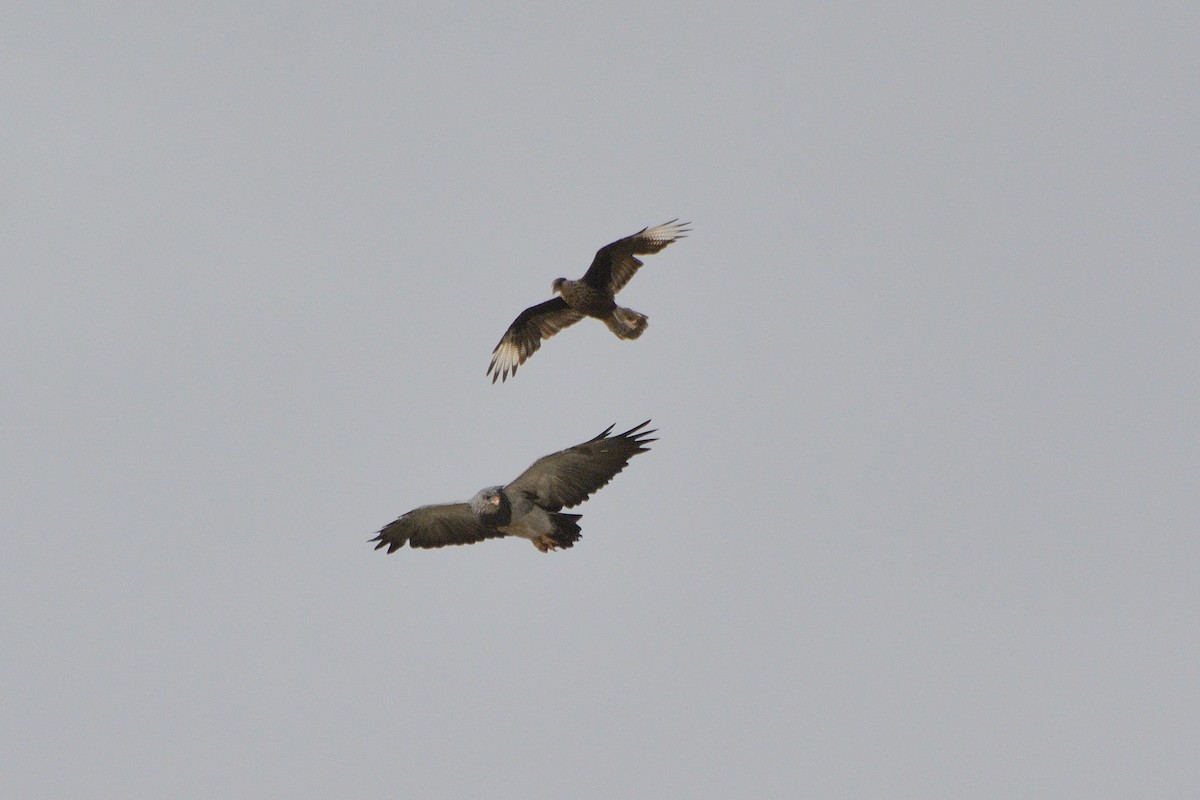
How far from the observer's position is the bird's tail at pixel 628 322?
15.7m

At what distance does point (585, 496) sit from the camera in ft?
41.9

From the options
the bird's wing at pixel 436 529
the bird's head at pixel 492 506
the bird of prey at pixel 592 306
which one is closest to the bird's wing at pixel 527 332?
the bird of prey at pixel 592 306

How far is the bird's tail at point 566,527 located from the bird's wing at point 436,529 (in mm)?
657

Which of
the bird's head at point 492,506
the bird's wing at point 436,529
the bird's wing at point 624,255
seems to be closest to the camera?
the bird's head at point 492,506

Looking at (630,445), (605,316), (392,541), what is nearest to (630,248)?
(605,316)

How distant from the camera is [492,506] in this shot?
41.5 ft

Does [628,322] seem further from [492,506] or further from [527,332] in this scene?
[492,506]

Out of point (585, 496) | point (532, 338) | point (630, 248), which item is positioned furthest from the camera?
point (532, 338)

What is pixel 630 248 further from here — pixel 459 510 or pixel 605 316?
pixel 459 510

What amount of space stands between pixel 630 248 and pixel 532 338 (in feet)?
7.10

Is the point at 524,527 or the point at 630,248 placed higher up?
the point at 630,248

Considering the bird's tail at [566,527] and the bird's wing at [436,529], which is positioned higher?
the bird's wing at [436,529]

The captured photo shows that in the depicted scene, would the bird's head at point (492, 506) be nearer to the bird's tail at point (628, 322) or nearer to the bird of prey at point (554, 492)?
the bird of prey at point (554, 492)

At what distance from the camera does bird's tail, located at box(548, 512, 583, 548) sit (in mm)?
12742
